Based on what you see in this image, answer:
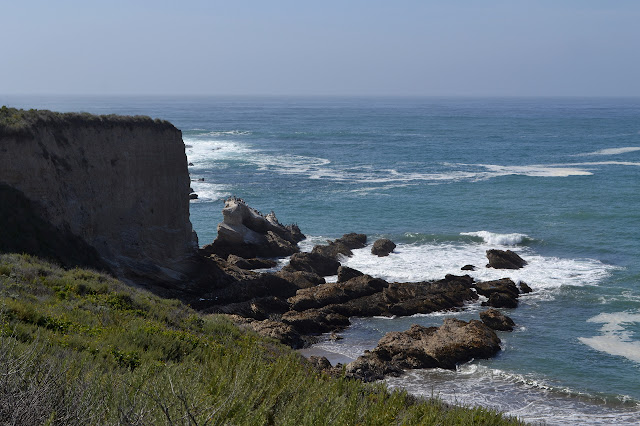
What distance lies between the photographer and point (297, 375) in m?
9.56

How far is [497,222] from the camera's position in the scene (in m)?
45.0

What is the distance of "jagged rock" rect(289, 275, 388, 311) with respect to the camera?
27109 mm

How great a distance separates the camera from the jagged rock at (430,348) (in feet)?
67.9

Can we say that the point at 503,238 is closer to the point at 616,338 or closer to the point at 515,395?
the point at 616,338

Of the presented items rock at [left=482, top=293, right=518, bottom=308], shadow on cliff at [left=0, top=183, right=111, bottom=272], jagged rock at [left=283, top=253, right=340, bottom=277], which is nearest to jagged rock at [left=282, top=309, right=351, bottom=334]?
jagged rock at [left=283, top=253, right=340, bottom=277]

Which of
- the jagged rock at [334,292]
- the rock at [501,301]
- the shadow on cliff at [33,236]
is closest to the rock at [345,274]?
the jagged rock at [334,292]

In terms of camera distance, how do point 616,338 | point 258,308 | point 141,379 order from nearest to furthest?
1. point 141,379
2. point 616,338
3. point 258,308

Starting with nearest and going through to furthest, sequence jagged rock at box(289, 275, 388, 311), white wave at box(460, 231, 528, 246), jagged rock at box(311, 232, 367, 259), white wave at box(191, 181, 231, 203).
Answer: jagged rock at box(289, 275, 388, 311)
jagged rock at box(311, 232, 367, 259)
white wave at box(460, 231, 528, 246)
white wave at box(191, 181, 231, 203)

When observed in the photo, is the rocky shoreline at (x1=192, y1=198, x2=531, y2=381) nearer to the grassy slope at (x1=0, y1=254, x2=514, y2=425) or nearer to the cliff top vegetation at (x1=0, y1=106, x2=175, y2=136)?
the grassy slope at (x1=0, y1=254, x2=514, y2=425)

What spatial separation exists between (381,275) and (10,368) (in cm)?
2706

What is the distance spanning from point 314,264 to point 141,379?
2540cm

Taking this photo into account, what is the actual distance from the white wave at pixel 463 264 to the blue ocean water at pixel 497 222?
15cm

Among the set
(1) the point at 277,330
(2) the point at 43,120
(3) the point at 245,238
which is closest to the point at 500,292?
(1) the point at 277,330

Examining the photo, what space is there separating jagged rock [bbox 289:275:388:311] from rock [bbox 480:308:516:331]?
18.0 feet
